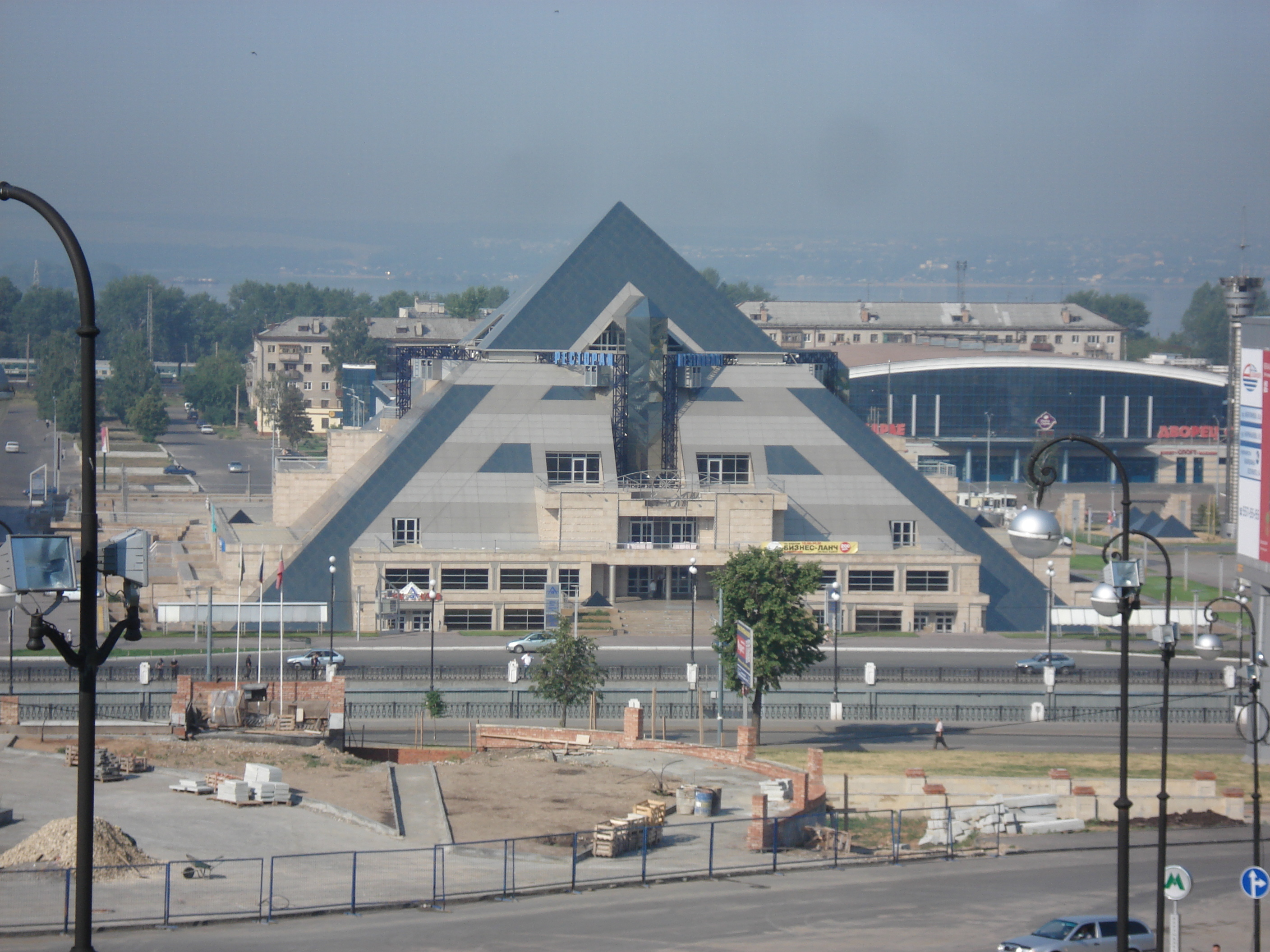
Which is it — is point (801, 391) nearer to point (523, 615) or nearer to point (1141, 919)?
point (523, 615)

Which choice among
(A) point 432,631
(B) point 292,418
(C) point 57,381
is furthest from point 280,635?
(C) point 57,381

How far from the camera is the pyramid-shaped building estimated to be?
88375 mm

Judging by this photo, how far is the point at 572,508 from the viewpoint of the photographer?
89.8m

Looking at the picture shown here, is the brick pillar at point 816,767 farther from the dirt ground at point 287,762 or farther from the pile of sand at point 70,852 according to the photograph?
the pile of sand at point 70,852

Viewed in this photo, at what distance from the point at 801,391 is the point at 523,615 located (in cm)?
2333

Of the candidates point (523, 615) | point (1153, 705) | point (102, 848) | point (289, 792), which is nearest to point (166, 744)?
point (289, 792)

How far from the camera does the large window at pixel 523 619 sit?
88.1 metres

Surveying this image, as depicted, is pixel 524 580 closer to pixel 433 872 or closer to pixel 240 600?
pixel 240 600

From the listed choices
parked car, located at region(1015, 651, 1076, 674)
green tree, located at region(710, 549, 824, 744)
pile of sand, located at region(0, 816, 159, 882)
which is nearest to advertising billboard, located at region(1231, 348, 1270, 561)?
green tree, located at region(710, 549, 824, 744)

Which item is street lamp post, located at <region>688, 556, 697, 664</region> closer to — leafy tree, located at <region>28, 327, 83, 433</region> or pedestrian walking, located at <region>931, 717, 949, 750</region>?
pedestrian walking, located at <region>931, 717, 949, 750</region>

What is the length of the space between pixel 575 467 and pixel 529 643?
17052 millimetres

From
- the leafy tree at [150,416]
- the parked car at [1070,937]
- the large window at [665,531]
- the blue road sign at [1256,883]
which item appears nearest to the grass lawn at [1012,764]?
the parked car at [1070,937]

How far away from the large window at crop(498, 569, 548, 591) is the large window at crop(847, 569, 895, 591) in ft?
57.7

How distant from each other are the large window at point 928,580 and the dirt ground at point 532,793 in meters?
42.1
